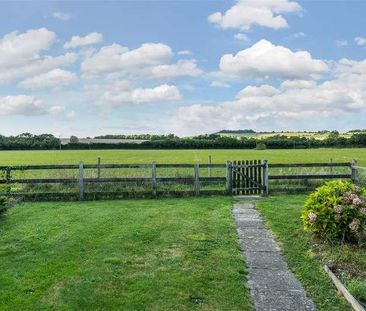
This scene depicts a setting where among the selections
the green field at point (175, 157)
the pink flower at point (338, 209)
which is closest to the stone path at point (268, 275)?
the pink flower at point (338, 209)

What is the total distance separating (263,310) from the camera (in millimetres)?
5852

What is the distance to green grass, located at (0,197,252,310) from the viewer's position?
6176 millimetres

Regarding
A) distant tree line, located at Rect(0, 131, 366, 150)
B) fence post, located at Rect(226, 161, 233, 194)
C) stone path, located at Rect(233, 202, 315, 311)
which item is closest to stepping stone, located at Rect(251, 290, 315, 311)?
stone path, located at Rect(233, 202, 315, 311)

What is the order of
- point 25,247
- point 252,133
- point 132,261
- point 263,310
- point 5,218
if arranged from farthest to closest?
1. point 252,133
2. point 5,218
3. point 25,247
4. point 132,261
5. point 263,310

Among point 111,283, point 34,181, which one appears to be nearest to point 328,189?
point 111,283

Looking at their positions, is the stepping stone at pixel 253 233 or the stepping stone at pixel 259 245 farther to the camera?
the stepping stone at pixel 253 233

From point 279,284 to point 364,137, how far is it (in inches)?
3630

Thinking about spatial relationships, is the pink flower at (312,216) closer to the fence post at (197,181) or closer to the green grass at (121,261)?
the green grass at (121,261)

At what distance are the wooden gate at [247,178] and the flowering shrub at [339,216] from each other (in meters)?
7.71

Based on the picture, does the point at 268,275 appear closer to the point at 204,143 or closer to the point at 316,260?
the point at 316,260

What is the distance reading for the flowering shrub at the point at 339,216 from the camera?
9070 millimetres

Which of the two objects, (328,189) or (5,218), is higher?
(328,189)

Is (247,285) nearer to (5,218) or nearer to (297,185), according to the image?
(5,218)

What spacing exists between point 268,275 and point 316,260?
1.34 metres
